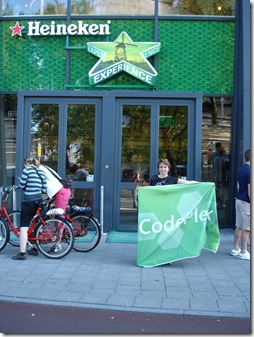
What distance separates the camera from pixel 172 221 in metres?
6.88

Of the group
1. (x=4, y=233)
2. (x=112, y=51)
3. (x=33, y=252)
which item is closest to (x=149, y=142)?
(x=112, y=51)

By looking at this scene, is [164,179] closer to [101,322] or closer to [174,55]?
[101,322]

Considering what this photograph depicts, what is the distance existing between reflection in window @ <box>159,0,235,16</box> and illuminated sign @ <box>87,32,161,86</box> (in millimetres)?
949

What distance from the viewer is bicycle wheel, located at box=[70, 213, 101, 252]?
7.57 metres

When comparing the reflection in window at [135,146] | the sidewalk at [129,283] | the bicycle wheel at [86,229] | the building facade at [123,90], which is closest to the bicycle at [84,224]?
the bicycle wheel at [86,229]

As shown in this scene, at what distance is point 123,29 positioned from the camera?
32.1ft

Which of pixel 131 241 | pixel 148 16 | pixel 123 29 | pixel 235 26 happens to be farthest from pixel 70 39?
pixel 131 241

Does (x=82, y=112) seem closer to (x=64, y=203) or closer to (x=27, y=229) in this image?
(x=64, y=203)

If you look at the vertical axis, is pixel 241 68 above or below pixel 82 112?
above

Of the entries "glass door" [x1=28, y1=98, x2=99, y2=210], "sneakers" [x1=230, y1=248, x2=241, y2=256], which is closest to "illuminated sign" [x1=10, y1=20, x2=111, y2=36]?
"glass door" [x1=28, y1=98, x2=99, y2=210]

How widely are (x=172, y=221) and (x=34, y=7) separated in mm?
6258

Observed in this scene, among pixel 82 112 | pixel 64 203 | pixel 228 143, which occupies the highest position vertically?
pixel 82 112

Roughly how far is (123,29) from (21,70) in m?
2.52

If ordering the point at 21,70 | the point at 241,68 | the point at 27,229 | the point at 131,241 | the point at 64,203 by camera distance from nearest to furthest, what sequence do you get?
the point at 27,229 < the point at 64,203 < the point at 131,241 < the point at 241,68 < the point at 21,70
